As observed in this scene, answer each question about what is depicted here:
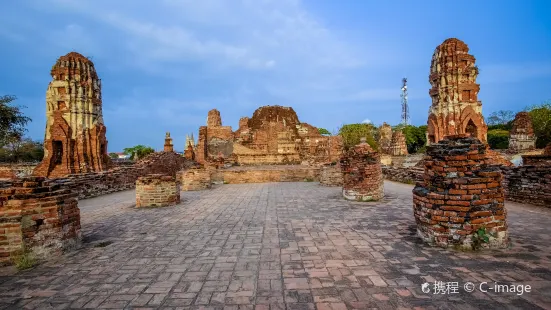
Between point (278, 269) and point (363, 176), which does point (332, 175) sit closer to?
point (363, 176)

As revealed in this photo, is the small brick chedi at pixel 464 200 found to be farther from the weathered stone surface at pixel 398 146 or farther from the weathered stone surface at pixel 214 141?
the weathered stone surface at pixel 398 146

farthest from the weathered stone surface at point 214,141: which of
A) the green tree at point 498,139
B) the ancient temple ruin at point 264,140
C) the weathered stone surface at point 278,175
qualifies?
the green tree at point 498,139

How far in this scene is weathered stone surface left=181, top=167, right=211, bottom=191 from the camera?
12.0m

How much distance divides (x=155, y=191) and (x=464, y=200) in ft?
22.9

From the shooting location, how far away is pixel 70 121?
13617 mm

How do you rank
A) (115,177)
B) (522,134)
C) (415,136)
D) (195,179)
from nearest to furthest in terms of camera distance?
(195,179) < (115,177) < (522,134) < (415,136)

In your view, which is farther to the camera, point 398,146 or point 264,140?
point 398,146

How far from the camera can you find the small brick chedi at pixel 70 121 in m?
13.4

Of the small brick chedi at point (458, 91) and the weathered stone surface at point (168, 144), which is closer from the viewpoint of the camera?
the small brick chedi at point (458, 91)

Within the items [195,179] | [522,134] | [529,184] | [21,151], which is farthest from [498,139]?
[21,151]

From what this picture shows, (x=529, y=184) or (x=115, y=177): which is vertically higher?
(x=115, y=177)

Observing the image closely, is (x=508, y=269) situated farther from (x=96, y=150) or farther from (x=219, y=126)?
(x=219, y=126)

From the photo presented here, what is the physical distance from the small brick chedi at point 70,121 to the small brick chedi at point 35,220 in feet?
36.6

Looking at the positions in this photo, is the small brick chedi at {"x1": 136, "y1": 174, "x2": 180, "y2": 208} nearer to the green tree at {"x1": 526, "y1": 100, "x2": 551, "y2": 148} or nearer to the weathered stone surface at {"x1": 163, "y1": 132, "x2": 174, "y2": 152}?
the weathered stone surface at {"x1": 163, "y1": 132, "x2": 174, "y2": 152}
